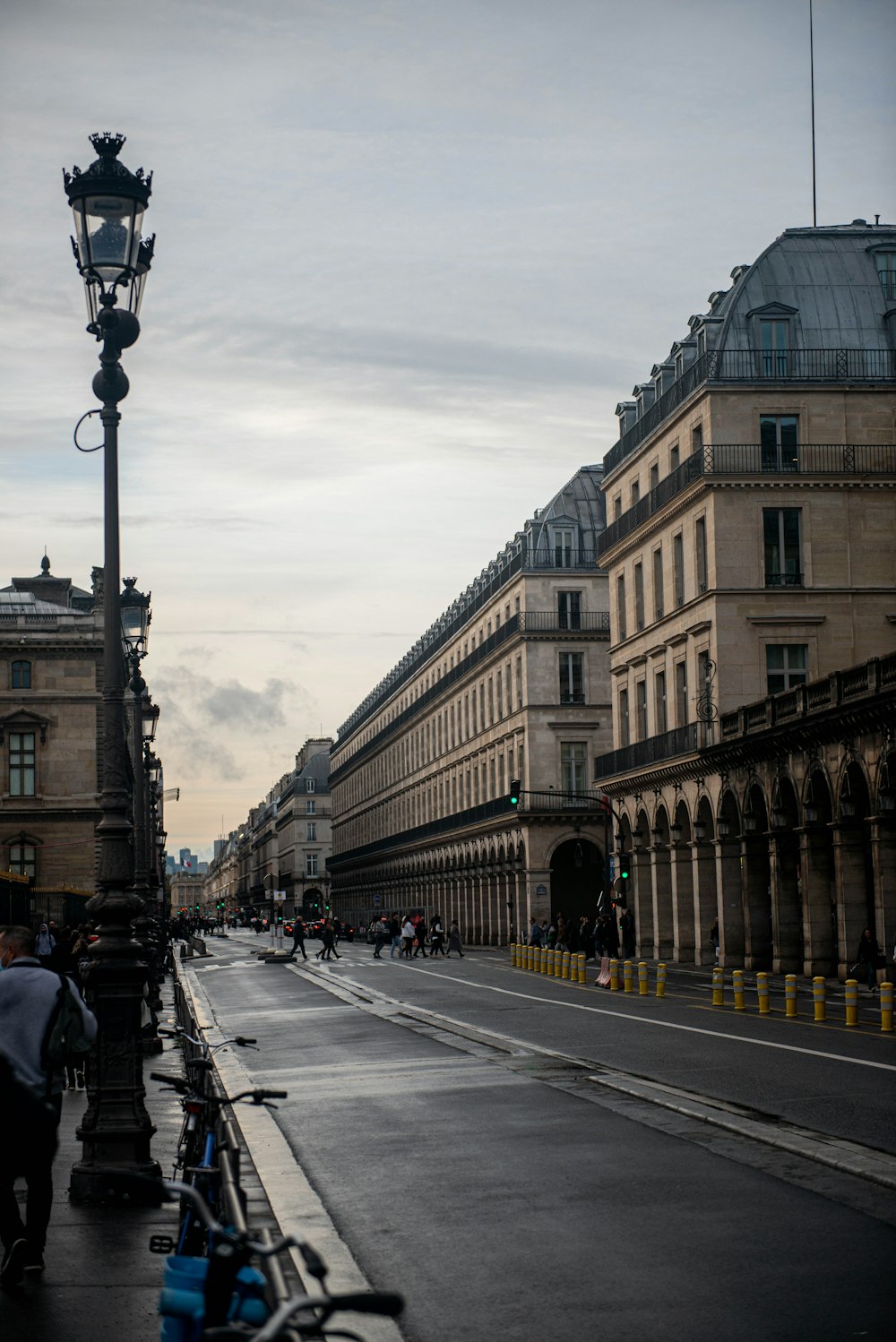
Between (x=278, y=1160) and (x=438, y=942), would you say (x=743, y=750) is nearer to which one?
(x=438, y=942)

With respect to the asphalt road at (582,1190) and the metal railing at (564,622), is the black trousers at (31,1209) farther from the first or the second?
the metal railing at (564,622)

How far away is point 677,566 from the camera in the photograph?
185 ft

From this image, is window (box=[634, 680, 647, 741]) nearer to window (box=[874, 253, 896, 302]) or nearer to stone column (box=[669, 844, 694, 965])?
stone column (box=[669, 844, 694, 965])

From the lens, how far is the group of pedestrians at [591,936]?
50250 mm

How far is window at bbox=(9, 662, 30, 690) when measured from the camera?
254 feet

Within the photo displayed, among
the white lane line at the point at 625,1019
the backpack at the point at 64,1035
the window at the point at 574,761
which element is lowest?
the white lane line at the point at 625,1019

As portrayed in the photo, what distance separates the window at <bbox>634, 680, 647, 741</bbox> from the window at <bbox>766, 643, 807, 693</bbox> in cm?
882

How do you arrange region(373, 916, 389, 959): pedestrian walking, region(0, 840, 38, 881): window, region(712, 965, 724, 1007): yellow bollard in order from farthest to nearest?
region(0, 840, 38, 881): window → region(373, 916, 389, 959): pedestrian walking → region(712, 965, 724, 1007): yellow bollard

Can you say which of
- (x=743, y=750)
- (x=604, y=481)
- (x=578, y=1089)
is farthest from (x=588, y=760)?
(x=578, y=1089)

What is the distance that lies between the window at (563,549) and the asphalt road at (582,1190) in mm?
58035

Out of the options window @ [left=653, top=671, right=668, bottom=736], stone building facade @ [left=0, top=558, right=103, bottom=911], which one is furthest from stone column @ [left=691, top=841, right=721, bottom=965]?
stone building facade @ [left=0, top=558, right=103, bottom=911]

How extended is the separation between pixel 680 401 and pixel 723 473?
14.2ft

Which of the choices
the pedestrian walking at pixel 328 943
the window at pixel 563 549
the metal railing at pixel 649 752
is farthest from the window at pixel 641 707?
the window at pixel 563 549

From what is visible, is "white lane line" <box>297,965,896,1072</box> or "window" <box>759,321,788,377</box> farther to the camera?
"window" <box>759,321,788,377</box>
